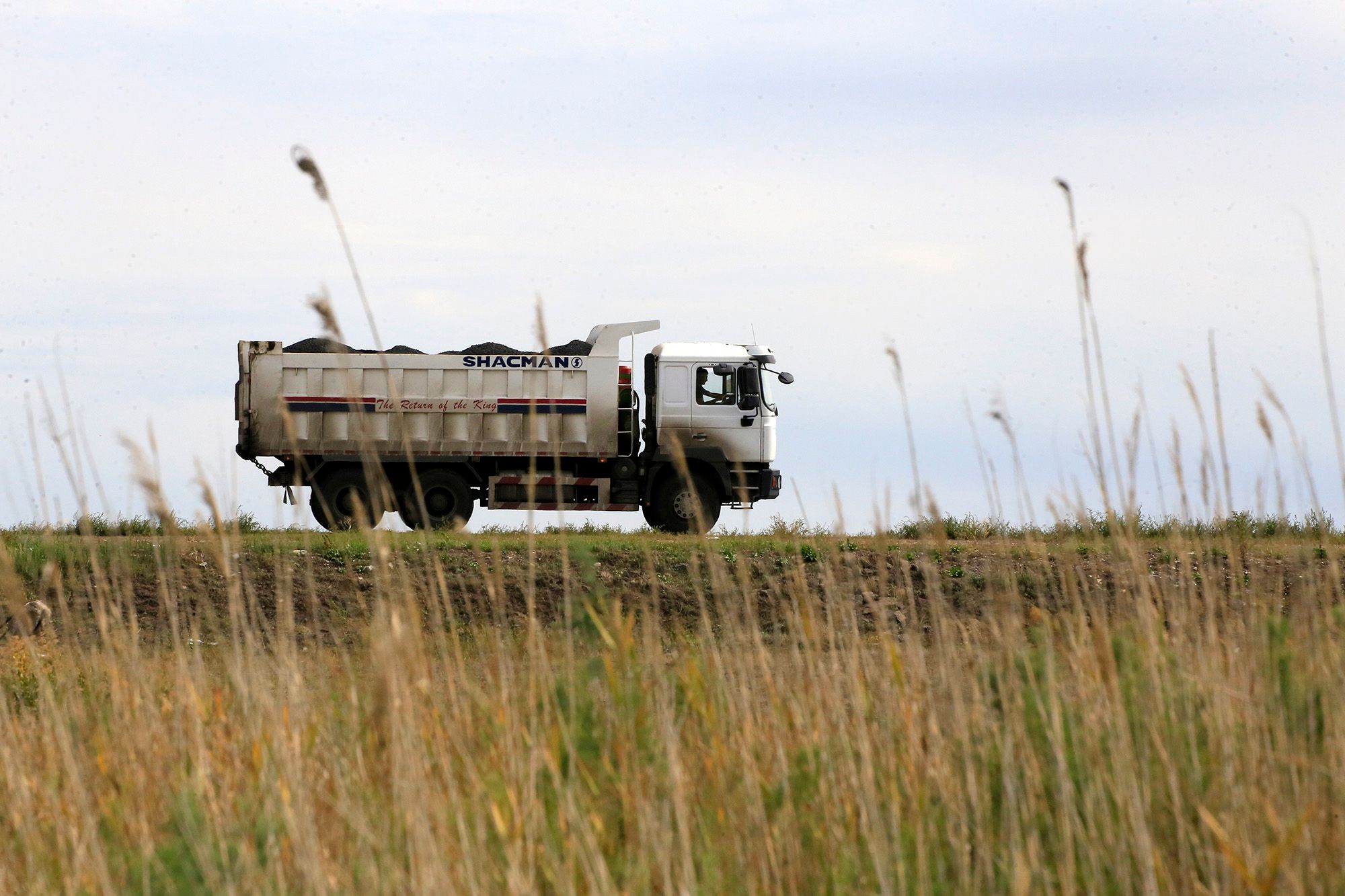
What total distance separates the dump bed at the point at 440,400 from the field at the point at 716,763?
12.4 metres

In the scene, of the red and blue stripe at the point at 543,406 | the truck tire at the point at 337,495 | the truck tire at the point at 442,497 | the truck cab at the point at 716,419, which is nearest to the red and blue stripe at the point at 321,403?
the truck tire at the point at 337,495

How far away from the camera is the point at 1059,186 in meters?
3.97

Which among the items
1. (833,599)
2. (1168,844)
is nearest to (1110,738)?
(1168,844)

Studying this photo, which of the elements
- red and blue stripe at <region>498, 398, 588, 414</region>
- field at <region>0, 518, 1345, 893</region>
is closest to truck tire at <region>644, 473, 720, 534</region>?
red and blue stripe at <region>498, 398, 588, 414</region>

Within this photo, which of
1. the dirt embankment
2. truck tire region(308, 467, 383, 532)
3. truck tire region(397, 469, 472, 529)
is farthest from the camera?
truck tire region(397, 469, 472, 529)

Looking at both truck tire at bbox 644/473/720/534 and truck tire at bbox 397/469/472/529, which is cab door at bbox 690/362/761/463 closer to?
truck tire at bbox 644/473/720/534

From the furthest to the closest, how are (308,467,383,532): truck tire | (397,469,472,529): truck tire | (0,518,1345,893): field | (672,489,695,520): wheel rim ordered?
(672,489,695,520): wheel rim
(397,469,472,529): truck tire
(308,467,383,532): truck tire
(0,518,1345,893): field

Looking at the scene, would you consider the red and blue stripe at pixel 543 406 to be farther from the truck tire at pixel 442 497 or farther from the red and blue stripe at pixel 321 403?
the red and blue stripe at pixel 321 403

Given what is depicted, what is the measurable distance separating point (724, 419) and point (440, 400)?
3699mm

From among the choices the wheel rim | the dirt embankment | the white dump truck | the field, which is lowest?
the field

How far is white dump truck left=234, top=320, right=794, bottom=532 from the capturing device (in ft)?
55.7

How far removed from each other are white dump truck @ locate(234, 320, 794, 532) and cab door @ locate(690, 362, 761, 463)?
17 mm

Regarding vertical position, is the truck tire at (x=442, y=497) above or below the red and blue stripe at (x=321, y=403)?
below

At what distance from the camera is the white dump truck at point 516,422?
668 inches
